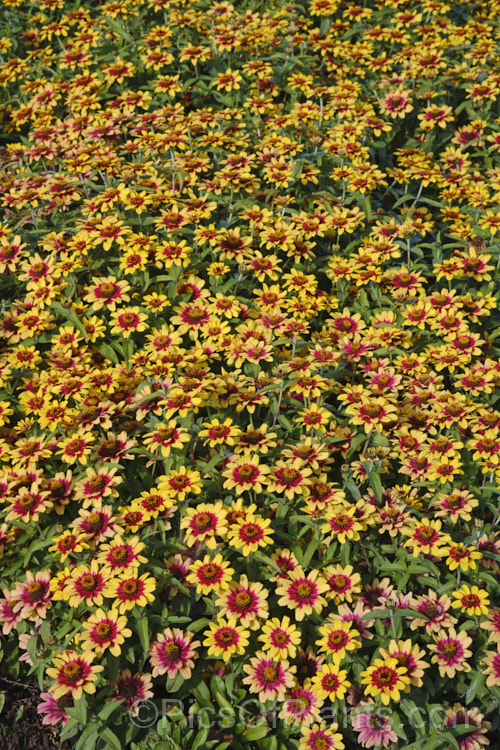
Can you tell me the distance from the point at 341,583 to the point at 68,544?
52.3 inches

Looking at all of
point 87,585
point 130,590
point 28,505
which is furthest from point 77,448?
point 130,590

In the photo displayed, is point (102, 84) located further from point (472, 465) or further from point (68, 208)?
point (472, 465)

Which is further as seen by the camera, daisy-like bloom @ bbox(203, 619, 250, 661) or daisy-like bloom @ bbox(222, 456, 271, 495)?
daisy-like bloom @ bbox(222, 456, 271, 495)

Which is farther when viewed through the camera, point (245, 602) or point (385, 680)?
point (245, 602)

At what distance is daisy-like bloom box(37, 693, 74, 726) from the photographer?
2975 mm

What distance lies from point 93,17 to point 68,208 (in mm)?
3244

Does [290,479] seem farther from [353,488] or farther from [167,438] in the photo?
[167,438]

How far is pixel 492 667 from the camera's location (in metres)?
3.11

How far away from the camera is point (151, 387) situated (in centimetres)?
375

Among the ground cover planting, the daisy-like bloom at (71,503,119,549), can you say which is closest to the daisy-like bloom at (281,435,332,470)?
the ground cover planting

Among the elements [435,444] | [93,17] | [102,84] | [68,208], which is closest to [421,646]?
[435,444]

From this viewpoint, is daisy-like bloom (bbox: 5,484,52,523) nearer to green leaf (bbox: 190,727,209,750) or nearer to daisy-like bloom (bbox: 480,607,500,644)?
green leaf (bbox: 190,727,209,750)

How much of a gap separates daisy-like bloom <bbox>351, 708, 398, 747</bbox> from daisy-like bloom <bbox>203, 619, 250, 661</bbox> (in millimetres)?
611

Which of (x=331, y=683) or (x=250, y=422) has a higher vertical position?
(x=250, y=422)
